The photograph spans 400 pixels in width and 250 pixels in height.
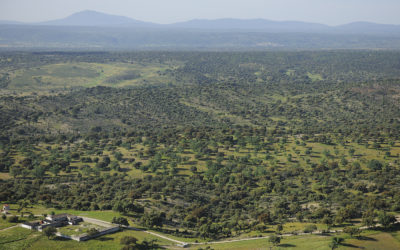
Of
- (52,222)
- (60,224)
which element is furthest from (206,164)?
(52,222)

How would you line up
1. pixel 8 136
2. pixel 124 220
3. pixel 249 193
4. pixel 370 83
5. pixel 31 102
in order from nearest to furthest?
pixel 124 220 < pixel 249 193 < pixel 8 136 < pixel 31 102 < pixel 370 83

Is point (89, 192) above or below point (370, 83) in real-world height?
below

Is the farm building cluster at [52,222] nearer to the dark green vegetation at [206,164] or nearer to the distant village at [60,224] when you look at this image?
the distant village at [60,224]

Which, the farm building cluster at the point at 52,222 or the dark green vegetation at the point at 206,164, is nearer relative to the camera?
the farm building cluster at the point at 52,222

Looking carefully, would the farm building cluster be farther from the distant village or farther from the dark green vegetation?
the dark green vegetation

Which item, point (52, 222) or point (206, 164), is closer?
point (52, 222)

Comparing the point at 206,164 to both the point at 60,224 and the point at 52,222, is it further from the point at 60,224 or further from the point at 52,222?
the point at 52,222

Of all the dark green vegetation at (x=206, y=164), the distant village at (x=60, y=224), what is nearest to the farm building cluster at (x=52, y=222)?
the distant village at (x=60, y=224)

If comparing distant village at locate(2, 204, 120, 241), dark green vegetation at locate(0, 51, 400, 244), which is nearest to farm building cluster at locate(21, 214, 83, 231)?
distant village at locate(2, 204, 120, 241)

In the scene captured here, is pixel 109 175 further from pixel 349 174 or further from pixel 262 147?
pixel 349 174

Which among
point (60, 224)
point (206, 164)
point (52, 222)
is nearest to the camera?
point (52, 222)

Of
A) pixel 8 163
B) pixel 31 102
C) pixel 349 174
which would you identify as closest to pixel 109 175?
pixel 8 163
